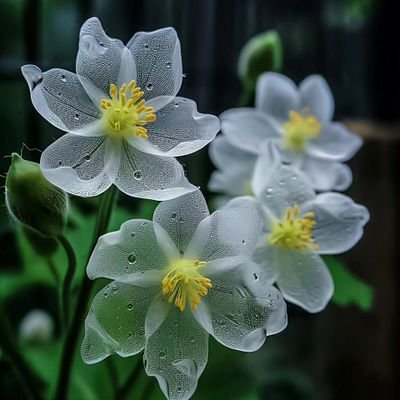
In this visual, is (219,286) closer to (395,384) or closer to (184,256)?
(184,256)

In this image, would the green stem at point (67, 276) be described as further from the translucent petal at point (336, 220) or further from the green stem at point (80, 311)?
the translucent petal at point (336, 220)

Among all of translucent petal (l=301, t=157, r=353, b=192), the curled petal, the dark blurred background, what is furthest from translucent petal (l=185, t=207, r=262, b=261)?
the dark blurred background

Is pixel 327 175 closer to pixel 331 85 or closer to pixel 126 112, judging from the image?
pixel 126 112

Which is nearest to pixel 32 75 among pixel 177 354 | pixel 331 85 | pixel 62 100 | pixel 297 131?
pixel 62 100

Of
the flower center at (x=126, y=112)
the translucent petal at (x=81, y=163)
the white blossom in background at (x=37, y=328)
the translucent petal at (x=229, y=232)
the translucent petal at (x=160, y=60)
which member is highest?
the translucent petal at (x=160, y=60)

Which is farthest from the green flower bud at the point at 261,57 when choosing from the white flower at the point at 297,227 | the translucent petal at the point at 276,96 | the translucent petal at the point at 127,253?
the translucent petal at the point at 127,253

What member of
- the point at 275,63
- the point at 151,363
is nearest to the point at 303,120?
the point at 275,63
